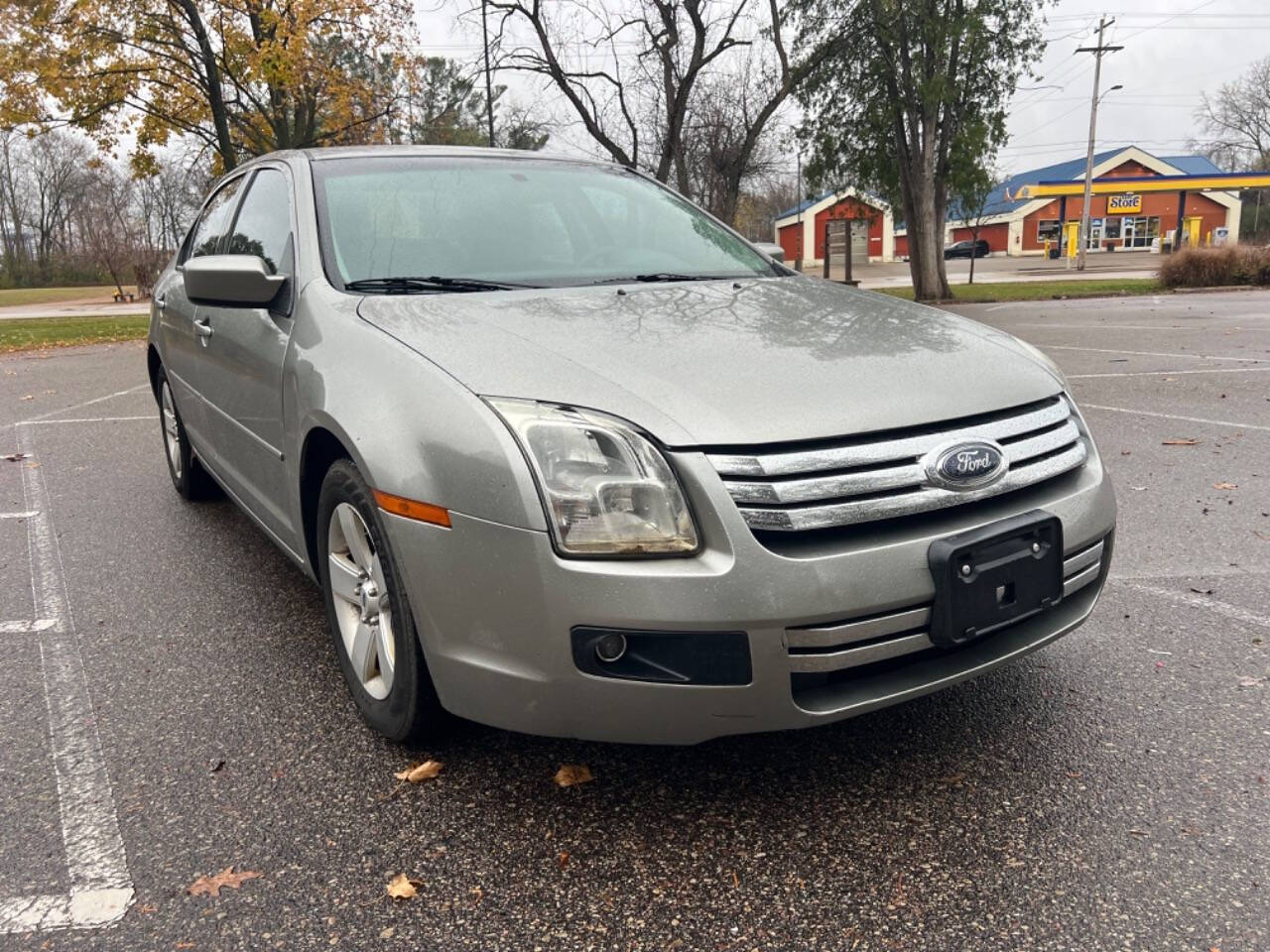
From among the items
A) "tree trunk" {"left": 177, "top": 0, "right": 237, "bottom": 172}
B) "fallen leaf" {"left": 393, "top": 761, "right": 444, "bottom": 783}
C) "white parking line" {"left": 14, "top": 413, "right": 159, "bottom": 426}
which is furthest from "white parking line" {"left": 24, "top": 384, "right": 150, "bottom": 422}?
"tree trunk" {"left": 177, "top": 0, "right": 237, "bottom": 172}

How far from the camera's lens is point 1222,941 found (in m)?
1.75

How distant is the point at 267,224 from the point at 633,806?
2.38 meters

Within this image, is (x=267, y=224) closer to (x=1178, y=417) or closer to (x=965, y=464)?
(x=965, y=464)

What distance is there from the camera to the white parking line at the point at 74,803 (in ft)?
6.28

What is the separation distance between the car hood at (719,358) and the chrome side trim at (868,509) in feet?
0.48

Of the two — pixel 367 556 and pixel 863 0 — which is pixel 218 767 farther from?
pixel 863 0

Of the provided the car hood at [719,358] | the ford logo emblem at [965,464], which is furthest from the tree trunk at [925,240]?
A: the ford logo emblem at [965,464]

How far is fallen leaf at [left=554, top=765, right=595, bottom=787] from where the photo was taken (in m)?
2.31

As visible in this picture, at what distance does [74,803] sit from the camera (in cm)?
229

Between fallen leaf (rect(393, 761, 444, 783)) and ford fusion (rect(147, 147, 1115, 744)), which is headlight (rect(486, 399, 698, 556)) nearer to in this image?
ford fusion (rect(147, 147, 1115, 744))

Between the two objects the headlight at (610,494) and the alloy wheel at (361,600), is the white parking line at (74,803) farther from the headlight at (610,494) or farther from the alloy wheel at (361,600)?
the headlight at (610,494)

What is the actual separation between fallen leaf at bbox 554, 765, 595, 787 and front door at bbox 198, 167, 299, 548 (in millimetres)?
1108

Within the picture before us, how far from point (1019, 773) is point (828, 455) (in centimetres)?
98

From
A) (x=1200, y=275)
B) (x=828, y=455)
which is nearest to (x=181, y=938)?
(x=828, y=455)
